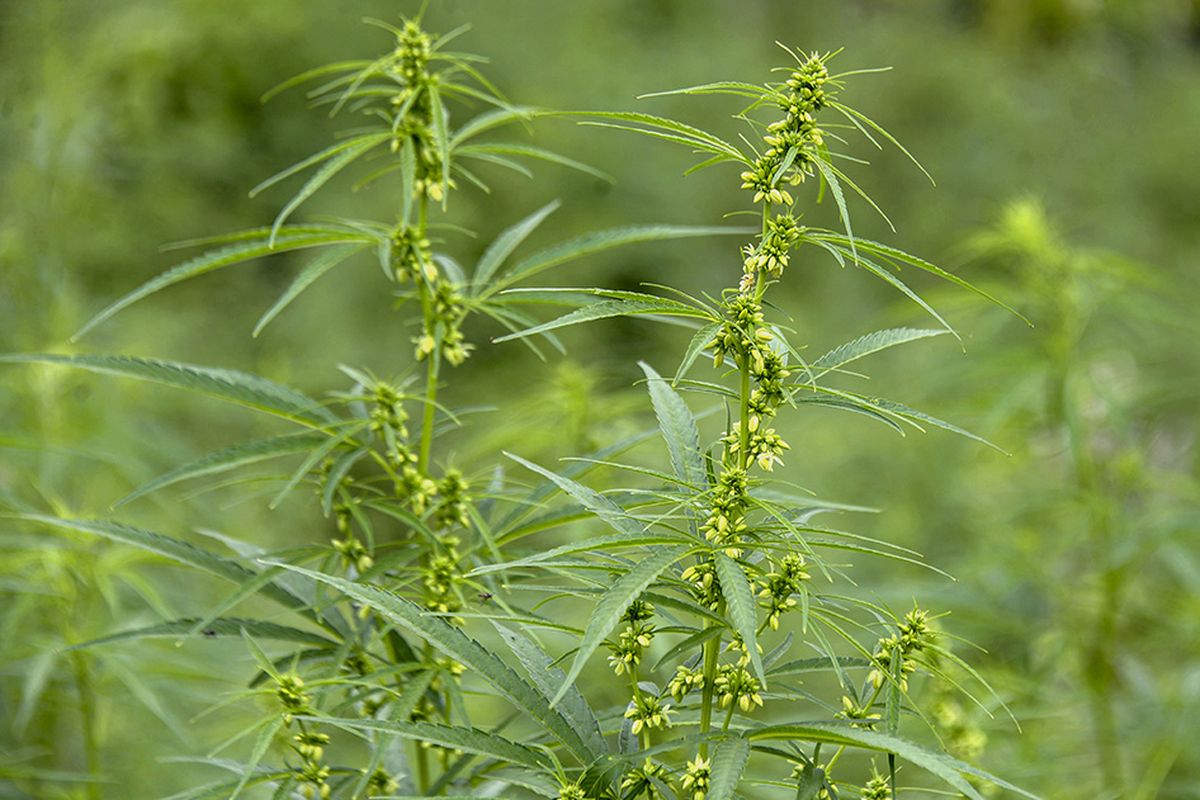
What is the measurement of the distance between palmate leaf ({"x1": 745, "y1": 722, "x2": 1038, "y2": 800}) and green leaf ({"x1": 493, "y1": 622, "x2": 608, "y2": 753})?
15cm

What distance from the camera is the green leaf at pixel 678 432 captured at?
1030 mm

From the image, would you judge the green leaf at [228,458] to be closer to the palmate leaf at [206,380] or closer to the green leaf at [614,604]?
the palmate leaf at [206,380]

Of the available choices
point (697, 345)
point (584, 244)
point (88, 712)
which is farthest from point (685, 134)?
point (88, 712)

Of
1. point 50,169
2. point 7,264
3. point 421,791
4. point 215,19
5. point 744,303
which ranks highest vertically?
point 215,19

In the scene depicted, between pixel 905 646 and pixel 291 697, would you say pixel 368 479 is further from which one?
pixel 905 646

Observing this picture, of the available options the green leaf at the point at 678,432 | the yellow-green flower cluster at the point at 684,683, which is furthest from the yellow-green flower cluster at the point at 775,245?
the yellow-green flower cluster at the point at 684,683

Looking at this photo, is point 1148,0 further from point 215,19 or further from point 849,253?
point 849,253

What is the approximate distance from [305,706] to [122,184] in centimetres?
519

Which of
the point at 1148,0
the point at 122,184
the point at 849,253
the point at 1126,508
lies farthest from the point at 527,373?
the point at 1148,0

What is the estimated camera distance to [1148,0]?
36.3 feet

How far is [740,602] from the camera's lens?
0.86 m

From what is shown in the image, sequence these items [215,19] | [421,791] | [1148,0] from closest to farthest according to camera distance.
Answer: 1. [421,791]
2. [215,19]
3. [1148,0]

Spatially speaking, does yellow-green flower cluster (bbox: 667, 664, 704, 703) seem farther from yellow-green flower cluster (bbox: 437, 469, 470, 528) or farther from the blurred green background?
the blurred green background

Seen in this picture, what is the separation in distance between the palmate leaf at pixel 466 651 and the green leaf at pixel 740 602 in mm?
170
